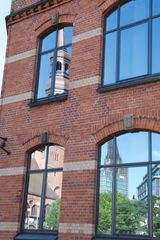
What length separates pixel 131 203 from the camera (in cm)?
998

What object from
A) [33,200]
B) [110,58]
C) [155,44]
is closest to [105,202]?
[33,200]

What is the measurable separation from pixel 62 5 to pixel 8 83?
3143 mm

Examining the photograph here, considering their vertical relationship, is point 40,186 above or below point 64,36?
below

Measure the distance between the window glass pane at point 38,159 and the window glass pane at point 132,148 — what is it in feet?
8.18

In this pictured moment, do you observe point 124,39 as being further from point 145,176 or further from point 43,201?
point 43,201

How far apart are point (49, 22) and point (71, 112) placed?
141 inches

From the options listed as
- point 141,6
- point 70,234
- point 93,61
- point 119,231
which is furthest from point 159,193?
point 141,6

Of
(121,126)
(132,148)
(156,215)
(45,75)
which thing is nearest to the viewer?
(156,215)

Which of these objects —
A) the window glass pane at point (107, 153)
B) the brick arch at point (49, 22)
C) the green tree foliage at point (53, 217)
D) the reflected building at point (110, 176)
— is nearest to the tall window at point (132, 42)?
the brick arch at point (49, 22)

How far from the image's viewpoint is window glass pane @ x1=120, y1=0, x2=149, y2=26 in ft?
37.4

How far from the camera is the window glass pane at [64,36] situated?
1291cm

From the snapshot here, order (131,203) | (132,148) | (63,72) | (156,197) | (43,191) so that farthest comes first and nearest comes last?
(63,72) → (43,191) → (132,148) → (131,203) → (156,197)

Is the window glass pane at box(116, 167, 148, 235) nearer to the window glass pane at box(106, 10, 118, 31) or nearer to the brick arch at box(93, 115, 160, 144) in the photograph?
the brick arch at box(93, 115, 160, 144)

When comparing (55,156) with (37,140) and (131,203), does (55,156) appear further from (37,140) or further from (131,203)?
(131,203)
